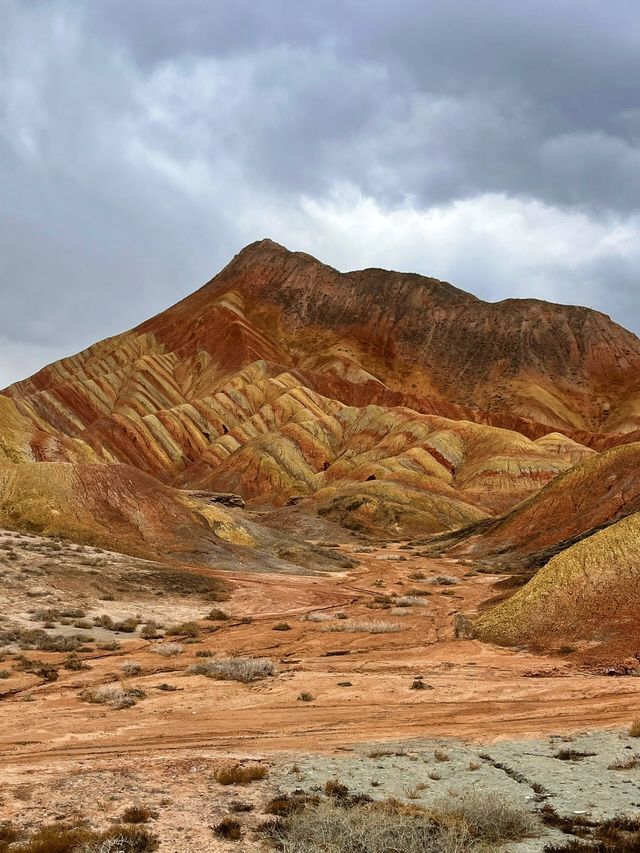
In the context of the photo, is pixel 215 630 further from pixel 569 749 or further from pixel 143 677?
pixel 569 749

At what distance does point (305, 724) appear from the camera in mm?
13805

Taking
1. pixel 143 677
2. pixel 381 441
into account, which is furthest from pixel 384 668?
pixel 381 441

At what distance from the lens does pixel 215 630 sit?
26656 millimetres

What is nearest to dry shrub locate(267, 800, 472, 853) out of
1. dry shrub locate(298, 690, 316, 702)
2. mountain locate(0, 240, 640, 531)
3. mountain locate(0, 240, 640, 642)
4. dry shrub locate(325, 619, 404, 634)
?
dry shrub locate(298, 690, 316, 702)

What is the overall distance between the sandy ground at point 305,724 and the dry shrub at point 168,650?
29cm

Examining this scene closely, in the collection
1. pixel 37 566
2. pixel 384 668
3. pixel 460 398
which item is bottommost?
pixel 384 668

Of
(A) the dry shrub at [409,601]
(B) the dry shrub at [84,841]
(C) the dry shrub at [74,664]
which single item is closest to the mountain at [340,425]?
(A) the dry shrub at [409,601]

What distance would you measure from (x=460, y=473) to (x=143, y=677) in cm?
8453

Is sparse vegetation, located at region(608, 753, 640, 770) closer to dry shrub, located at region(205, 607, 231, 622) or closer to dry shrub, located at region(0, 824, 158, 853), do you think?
dry shrub, located at region(0, 824, 158, 853)

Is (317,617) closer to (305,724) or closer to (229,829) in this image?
(305,724)

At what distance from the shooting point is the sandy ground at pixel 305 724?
9.51 meters

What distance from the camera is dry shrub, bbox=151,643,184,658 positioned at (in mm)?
21572

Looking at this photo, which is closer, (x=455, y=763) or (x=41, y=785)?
(x=41, y=785)

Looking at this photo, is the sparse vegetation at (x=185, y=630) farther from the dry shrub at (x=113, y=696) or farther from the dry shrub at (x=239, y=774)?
the dry shrub at (x=239, y=774)
